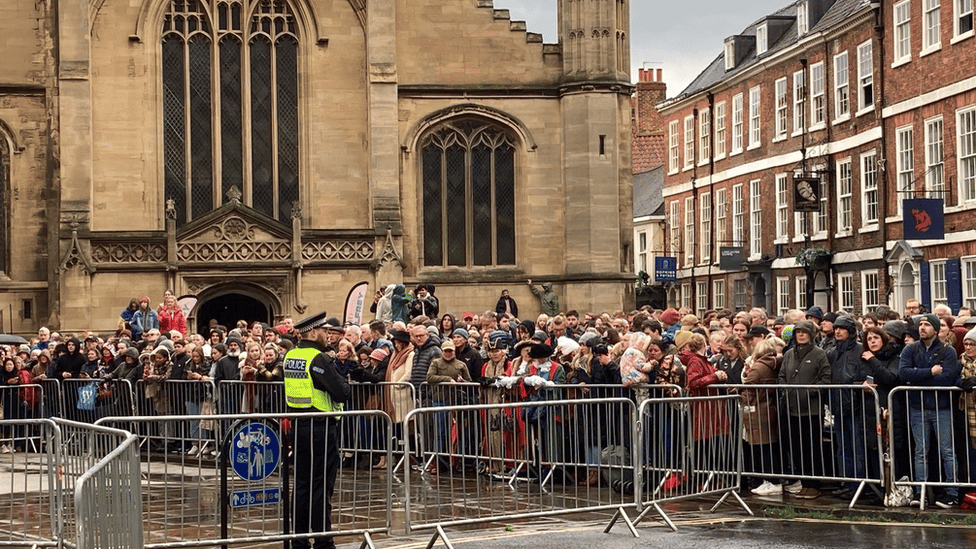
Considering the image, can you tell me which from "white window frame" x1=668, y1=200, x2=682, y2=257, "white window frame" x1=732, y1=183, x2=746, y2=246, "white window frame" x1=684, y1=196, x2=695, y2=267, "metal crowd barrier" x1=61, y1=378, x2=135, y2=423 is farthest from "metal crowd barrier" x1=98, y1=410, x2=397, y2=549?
"white window frame" x1=668, y1=200, x2=682, y2=257

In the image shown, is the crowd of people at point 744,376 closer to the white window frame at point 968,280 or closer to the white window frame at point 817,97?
the white window frame at point 968,280

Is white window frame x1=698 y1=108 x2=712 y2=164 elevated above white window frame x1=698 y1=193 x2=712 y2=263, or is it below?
above

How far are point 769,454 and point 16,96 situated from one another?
70.1 feet

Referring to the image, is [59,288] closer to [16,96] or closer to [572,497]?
[16,96]

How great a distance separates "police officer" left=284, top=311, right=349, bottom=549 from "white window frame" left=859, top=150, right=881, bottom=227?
88.3 feet

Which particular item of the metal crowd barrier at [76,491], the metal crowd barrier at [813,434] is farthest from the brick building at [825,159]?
the metal crowd barrier at [76,491]

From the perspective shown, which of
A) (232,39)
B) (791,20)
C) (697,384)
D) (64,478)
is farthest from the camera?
(791,20)

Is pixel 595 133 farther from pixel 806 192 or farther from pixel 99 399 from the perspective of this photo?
pixel 99 399

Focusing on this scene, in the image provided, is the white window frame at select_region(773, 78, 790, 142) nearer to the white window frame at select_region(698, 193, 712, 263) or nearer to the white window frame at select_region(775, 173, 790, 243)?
the white window frame at select_region(775, 173, 790, 243)

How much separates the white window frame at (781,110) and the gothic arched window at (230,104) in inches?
634

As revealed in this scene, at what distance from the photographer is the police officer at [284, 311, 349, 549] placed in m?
10.9

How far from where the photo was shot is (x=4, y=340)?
24.7 meters

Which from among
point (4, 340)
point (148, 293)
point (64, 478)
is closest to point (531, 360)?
point (64, 478)

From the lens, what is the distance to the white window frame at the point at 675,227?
51.9 metres
